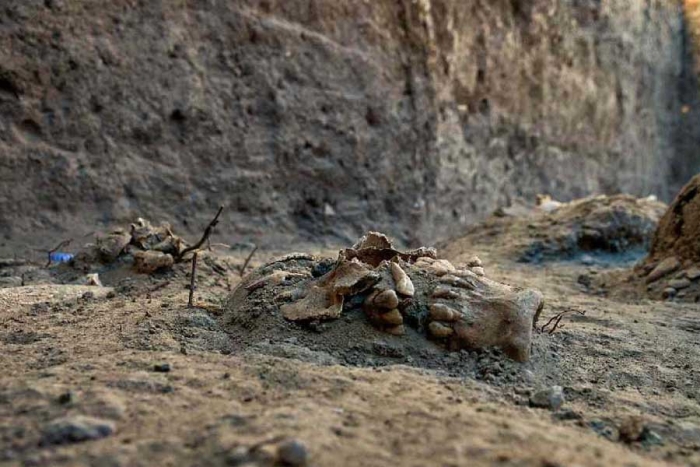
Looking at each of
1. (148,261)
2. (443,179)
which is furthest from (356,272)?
(443,179)

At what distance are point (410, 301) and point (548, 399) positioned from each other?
0.43 meters

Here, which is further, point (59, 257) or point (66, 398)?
point (59, 257)

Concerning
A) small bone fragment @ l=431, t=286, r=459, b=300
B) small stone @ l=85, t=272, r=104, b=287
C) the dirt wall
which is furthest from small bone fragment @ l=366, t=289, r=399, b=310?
the dirt wall

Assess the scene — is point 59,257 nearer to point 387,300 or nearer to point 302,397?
point 387,300

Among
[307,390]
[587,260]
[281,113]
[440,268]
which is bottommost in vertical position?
[587,260]

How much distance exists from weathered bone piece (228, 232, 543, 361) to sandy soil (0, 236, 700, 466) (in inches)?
2.6

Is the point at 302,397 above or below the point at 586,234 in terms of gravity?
above

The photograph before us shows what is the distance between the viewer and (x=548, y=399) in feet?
4.51

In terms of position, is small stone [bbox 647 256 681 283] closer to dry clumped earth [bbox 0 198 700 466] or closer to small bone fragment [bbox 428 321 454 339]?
dry clumped earth [bbox 0 198 700 466]

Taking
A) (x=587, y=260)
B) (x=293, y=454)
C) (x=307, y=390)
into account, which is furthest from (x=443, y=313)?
(x=587, y=260)

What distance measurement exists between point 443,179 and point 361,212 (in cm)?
97

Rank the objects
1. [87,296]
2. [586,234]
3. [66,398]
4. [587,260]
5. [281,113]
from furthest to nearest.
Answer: [281,113], [586,234], [587,260], [87,296], [66,398]

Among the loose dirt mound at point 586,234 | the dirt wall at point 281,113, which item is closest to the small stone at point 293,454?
the dirt wall at point 281,113

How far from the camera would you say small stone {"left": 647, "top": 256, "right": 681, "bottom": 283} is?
3020 millimetres
